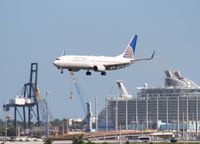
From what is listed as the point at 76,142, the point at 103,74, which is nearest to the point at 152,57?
the point at 103,74

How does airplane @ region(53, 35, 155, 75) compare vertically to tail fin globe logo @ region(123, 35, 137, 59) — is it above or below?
below

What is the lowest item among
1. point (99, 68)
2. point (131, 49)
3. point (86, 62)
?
point (99, 68)

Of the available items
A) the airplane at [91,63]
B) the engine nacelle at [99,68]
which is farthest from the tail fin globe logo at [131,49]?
the engine nacelle at [99,68]

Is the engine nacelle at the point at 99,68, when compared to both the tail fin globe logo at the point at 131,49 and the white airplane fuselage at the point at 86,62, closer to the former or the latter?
the white airplane fuselage at the point at 86,62

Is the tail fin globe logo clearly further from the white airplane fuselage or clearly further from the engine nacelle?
the engine nacelle

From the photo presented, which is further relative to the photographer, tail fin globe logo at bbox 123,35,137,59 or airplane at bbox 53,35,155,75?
tail fin globe logo at bbox 123,35,137,59

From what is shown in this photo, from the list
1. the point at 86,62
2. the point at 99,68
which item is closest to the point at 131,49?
the point at 99,68

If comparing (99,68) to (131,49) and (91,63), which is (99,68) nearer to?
(91,63)

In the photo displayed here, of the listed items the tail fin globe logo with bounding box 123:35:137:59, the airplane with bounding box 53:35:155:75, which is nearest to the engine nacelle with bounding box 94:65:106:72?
the airplane with bounding box 53:35:155:75

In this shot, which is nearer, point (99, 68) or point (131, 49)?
point (99, 68)

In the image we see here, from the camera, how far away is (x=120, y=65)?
142875 millimetres

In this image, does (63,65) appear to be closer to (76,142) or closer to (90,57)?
(90,57)

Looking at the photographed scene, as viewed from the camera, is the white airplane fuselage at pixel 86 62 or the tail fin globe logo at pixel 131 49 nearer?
the white airplane fuselage at pixel 86 62

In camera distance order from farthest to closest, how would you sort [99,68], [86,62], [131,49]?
1. [131,49]
2. [99,68]
3. [86,62]
